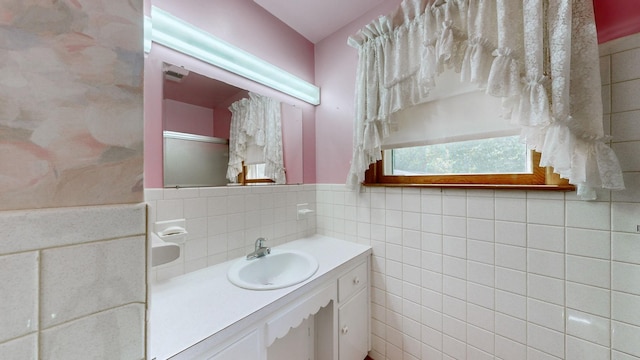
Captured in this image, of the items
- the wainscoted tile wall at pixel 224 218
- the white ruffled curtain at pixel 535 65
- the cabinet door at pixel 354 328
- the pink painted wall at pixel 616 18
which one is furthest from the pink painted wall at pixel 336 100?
the pink painted wall at pixel 616 18

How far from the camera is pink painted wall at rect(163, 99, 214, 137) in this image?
1.11m

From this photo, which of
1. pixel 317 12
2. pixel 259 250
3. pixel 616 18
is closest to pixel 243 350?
pixel 259 250

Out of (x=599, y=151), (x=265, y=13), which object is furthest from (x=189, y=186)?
(x=599, y=151)

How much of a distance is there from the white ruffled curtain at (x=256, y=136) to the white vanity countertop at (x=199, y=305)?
568mm

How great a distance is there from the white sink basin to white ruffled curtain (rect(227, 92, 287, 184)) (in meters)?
0.49

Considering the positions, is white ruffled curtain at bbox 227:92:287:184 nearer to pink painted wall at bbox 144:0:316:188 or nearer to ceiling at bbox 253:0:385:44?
pink painted wall at bbox 144:0:316:188

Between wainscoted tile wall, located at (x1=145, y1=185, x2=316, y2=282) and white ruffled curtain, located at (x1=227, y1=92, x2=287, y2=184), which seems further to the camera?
white ruffled curtain, located at (x1=227, y1=92, x2=287, y2=184)

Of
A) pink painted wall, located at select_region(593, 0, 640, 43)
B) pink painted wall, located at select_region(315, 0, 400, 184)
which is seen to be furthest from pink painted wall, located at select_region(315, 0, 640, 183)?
pink painted wall, located at select_region(593, 0, 640, 43)

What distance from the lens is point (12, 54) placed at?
10.6 inches

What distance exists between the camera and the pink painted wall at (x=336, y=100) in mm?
1604

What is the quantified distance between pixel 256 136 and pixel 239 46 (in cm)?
54

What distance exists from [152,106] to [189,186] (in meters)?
0.41

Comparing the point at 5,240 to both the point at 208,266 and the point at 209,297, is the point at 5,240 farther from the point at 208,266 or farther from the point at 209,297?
the point at 208,266

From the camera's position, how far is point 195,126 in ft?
3.97
